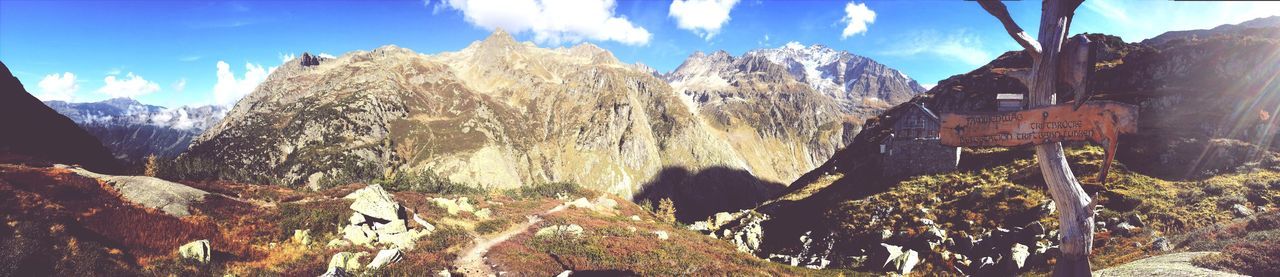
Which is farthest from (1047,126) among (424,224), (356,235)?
(424,224)

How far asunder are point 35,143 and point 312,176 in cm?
7995

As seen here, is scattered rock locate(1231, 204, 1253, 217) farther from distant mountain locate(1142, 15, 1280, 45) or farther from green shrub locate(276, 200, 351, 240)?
distant mountain locate(1142, 15, 1280, 45)

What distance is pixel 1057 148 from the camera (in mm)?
6688

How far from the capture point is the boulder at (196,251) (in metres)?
17.1

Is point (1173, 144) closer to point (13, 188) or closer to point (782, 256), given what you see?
point (782, 256)

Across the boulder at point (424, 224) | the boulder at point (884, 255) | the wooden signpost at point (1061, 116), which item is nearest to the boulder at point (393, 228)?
the boulder at point (424, 224)

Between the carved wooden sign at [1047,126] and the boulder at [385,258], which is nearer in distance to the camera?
the carved wooden sign at [1047,126]

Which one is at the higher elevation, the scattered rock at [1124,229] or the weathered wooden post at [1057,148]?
the weathered wooden post at [1057,148]

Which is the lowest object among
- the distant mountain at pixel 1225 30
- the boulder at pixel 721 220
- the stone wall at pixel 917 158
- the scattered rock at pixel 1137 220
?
the boulder at pixel 721 220

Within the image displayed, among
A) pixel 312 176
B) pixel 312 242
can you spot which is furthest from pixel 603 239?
pixel 312 176

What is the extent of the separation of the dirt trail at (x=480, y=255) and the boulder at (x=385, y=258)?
7.73 ft

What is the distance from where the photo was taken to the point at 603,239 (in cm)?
2942

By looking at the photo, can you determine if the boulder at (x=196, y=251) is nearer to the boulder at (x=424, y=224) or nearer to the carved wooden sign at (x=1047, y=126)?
the boulder at (x=424, y=224)

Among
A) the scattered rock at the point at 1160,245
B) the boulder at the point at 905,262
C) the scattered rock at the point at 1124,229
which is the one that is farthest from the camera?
the boulder at the point at 905,262
